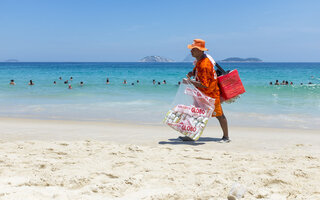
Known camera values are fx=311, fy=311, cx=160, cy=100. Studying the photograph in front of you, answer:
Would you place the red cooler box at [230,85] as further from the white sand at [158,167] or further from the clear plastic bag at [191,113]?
the white sand at [158,167]

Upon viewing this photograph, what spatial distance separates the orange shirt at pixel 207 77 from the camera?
5.13m

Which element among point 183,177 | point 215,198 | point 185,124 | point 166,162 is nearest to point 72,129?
point 185,124

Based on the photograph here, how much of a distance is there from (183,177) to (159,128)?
11.9ft

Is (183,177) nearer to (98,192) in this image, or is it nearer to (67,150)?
(98,192)

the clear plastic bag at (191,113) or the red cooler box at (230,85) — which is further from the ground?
the red cooler box at (230,85)

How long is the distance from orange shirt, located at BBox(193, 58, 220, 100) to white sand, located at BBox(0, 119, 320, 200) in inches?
37.1

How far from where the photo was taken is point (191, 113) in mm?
5293

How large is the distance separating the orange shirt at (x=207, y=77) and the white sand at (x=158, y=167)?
0.94m

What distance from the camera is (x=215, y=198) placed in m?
2.97

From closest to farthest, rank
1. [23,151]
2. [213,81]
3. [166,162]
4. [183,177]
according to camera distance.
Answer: [183,177]
[166,162]
[23,151]
[213,81]

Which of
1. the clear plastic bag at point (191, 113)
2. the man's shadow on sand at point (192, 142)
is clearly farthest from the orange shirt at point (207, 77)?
the man's shadow on sand at point (192, 142)

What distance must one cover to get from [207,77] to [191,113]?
2.19 ft

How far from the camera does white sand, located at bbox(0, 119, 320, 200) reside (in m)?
3.12

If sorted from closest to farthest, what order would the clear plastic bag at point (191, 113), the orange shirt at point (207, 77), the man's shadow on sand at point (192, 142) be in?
the orange shirt at point (207, 77), the clear plastic bag at point (191, 113), the man's shadow on sand at point (192, 142)
